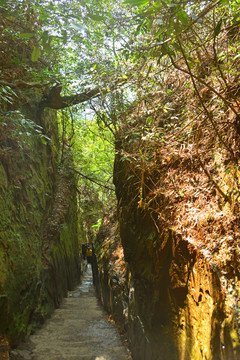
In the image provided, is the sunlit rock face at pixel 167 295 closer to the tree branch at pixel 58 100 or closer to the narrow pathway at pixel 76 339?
the narrow pathway at pixel 76 339

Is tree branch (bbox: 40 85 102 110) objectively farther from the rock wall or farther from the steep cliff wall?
the steep cliff wall

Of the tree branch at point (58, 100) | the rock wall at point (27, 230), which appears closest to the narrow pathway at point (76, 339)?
the rock wall at point (27, 230)

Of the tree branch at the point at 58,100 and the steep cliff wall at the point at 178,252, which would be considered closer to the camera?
the steep cliff wall at the point at 178,252

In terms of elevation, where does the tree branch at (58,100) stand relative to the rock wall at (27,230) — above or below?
above

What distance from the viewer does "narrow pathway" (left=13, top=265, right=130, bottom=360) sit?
445 cm

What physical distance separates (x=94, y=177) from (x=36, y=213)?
15.6 feet

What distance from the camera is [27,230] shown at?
6.25m

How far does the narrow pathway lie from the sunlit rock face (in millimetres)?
394

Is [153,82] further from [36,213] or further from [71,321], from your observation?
[71,321]

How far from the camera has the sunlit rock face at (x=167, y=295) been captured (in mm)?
2387

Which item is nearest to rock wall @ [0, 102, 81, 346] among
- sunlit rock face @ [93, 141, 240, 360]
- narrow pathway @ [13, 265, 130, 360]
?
narrow pathway @ [13, 265, 130, 360]

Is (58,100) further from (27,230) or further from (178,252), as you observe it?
(178,252)

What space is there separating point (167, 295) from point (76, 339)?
2.89m

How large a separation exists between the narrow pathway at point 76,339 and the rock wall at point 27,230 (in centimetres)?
32
